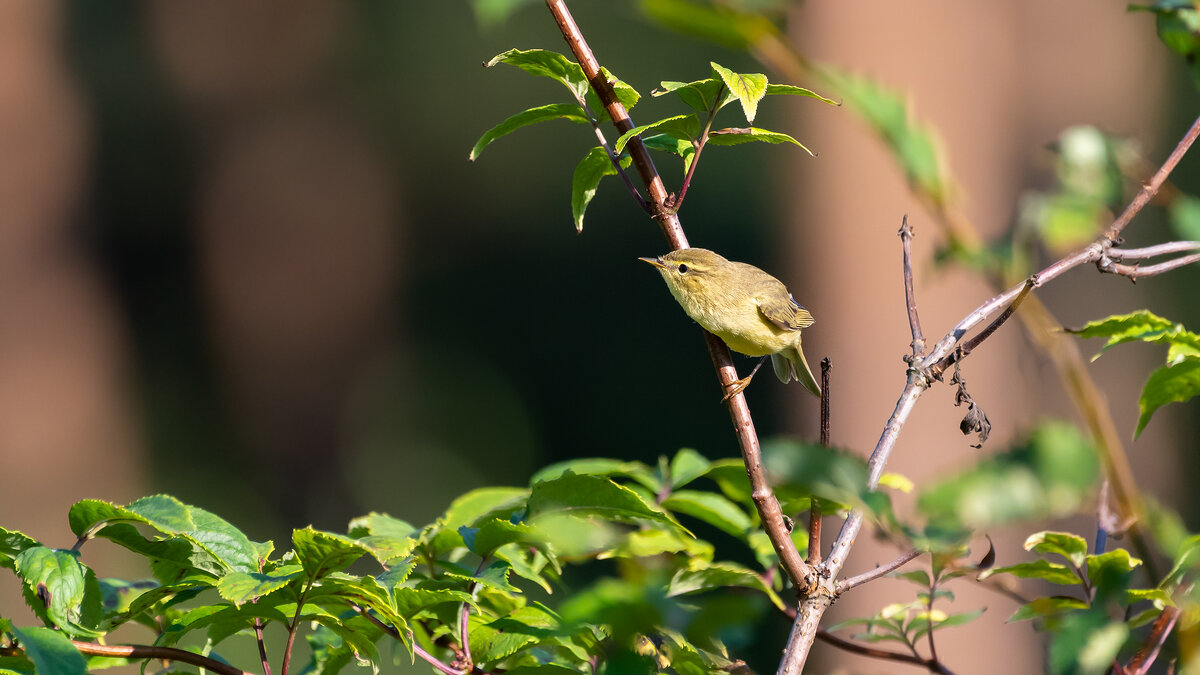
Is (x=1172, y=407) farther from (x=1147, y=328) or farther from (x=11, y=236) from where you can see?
(x=11, y=236)

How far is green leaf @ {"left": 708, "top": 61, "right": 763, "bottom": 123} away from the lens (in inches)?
33.9

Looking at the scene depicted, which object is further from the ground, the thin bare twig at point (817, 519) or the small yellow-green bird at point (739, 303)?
the small yellow-green bird at point (739, 303)


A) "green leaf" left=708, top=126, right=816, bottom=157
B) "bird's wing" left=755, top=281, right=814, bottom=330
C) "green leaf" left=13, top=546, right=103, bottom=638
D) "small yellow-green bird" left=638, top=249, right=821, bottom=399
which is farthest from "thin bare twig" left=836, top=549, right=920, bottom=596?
"bird's wing" left=755, top=281, right=814, bottom=330

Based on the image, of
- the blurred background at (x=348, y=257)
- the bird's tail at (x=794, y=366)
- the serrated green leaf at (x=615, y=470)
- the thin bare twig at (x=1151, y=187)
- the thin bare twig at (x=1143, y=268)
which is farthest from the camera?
the blurred background at (x=348, y=257)

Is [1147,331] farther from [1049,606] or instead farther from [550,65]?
[550,65]

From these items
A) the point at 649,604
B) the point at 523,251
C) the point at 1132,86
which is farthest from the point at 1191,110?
the point at 649,604

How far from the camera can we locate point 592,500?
0.83 metres

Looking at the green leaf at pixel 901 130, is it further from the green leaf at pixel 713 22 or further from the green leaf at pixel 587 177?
the green leaf at pixel 587 177

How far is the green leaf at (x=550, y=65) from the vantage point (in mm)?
960

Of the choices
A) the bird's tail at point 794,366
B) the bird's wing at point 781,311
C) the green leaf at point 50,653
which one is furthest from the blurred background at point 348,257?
the green leaf at point 50,653

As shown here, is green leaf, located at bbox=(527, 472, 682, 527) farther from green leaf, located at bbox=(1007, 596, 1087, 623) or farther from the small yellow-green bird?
the small yellow-green bird

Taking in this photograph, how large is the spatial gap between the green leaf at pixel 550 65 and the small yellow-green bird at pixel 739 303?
0.69 m

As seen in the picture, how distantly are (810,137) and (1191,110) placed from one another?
317cm

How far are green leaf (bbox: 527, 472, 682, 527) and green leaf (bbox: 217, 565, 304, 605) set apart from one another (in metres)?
0.20
